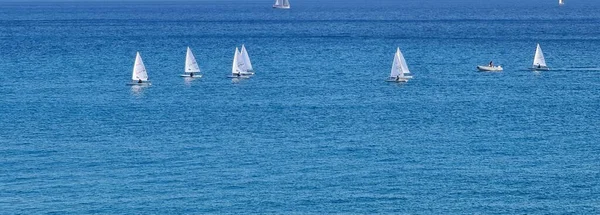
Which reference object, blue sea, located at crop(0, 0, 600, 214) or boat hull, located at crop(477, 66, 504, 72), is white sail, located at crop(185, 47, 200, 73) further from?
boat hull, located at crop(477, 66, 504, 72)

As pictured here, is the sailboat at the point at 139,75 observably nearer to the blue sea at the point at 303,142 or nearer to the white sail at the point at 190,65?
the blue sea at the point at 303,142

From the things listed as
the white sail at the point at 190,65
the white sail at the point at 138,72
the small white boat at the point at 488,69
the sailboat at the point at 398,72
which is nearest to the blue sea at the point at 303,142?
the small white boat at the point at 488,69

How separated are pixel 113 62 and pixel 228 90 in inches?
1831

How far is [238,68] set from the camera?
15125 centimetres

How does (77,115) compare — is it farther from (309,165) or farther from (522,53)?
(522,53)

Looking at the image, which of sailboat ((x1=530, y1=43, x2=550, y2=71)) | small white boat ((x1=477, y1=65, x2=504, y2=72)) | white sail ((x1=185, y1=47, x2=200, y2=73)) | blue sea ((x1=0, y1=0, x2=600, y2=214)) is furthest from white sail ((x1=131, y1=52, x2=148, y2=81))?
sailboat ((x1=530, y1=43, x2=550, y2=71))

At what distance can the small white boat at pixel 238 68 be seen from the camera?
150625 millimetres

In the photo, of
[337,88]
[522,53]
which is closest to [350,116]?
[337,88]

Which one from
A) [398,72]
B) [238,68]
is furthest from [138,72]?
[398,72]

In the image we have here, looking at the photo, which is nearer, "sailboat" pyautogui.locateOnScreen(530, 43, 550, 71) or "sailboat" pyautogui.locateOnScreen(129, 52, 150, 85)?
"sailboat" pyautogui.locateOnScreen(129, 52, 150, 85)

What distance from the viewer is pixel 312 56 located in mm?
187625

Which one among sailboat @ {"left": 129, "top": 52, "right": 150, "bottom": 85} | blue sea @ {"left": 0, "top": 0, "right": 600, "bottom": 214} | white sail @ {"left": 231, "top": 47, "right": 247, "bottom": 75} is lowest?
blue sea @ {"left": 0, "top": 0, "right": 600, "bottom": 214}

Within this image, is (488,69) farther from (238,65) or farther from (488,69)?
(238,65)

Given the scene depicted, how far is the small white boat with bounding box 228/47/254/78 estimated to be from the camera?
150625 mm
